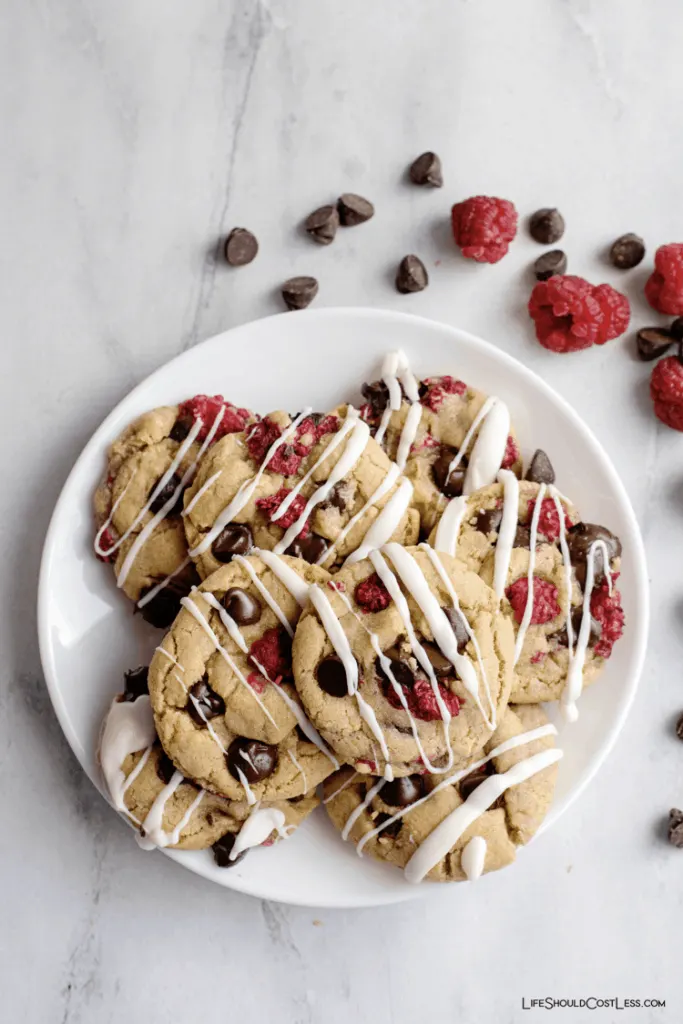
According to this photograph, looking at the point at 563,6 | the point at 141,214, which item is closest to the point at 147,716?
the point at 141,214

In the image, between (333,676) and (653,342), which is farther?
(653,342)

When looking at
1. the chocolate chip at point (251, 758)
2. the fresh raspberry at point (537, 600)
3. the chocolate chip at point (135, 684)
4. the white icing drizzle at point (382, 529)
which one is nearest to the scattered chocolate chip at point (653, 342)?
the fresh raspberry at point (537, 600)

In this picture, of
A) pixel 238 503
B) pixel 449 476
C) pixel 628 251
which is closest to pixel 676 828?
pixel 449 476

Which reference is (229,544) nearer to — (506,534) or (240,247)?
(506,534)

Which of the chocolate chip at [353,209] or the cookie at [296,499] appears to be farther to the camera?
the chocolate chip at [353,209]

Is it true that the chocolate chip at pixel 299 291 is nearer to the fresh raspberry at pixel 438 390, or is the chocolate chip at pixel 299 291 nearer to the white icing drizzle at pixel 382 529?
the fresh raspberry at pixel 438 390

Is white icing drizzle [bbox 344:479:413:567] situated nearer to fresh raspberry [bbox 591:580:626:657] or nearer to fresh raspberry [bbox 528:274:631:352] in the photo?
fresh raspberry [bbox 591:580:626:657]

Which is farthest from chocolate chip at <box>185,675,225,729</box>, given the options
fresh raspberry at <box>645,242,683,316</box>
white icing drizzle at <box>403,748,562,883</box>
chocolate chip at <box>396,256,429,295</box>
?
fresh raspberry at <box>645,242,683,316</box>
